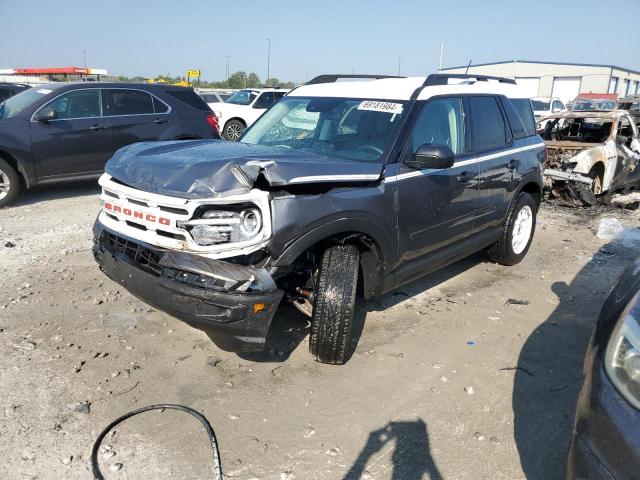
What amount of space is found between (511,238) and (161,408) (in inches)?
153

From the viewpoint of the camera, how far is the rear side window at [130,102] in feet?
26.6

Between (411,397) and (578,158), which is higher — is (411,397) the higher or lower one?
the lower one

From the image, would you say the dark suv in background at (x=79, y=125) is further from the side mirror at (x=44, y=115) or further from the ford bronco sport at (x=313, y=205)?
the ford bronco sport at (x=313, y=205)

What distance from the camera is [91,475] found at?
8.03 ft

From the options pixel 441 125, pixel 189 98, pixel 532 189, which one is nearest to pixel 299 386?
pixel 441 125

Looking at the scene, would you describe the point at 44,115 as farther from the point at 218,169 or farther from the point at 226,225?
the point at 226,225

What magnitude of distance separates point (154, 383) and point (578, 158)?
7.96 metres

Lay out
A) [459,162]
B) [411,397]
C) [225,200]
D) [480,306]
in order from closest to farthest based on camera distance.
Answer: [225,200] → [411,397] → [459,162] → [480,306]

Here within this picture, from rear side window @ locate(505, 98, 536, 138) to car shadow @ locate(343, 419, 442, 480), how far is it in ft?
11.3

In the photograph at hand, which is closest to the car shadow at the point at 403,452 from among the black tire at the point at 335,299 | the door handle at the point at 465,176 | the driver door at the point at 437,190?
the black tire at the point at 335,299

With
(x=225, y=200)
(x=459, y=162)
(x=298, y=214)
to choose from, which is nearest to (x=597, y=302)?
(x=459, y=162)

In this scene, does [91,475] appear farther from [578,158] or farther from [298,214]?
[578,158]

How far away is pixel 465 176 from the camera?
421 cm

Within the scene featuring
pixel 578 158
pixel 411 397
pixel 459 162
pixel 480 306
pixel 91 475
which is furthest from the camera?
pixel 578 158
